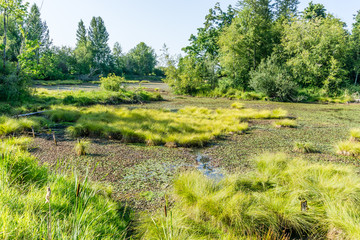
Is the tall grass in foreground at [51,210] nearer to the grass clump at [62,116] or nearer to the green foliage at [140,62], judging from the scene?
the grass clump at [62,116]

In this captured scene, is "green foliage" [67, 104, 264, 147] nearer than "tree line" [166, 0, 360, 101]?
Yes

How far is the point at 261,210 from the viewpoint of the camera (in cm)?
301

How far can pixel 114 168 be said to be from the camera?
4852mm

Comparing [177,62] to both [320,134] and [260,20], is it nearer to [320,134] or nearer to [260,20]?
[260,20]

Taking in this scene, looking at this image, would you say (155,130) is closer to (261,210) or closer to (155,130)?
(155,130)

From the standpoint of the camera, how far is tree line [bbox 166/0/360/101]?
2260 centimetres

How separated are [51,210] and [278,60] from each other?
28819mm

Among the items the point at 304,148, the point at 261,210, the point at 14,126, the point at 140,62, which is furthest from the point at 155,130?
the point at 140,62

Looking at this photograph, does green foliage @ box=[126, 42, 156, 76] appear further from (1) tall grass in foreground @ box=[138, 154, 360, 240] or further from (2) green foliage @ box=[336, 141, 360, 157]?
(1) tall grass in foreground @ box=[138, 154, 360, 240]

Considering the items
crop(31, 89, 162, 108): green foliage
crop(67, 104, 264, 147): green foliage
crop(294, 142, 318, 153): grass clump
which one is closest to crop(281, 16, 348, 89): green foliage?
crop(31, 89, 162, 108): green foliage

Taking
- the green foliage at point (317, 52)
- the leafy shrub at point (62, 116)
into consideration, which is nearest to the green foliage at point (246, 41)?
the green foliage at point (317, 52)

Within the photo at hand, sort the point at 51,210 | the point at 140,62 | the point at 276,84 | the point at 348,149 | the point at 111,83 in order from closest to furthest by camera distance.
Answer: the point at 51,210 → the point at 348,149 → the point at 111,83 → the point at 276,84 → the point at 140,62

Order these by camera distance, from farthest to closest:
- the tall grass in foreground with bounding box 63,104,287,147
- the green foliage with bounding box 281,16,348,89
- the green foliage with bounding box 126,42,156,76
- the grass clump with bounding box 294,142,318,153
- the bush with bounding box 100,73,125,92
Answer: the green foliage with bounding box 126,42,156,76
the green foliage with bounding box 281,16,348,89
the bush with bounding box 100,73,125,92
the tall grass in foreground with bounding box 63,104,287,147
the grass clump with bounding box 294,142,318,153

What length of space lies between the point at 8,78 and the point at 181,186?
13.0 metres
